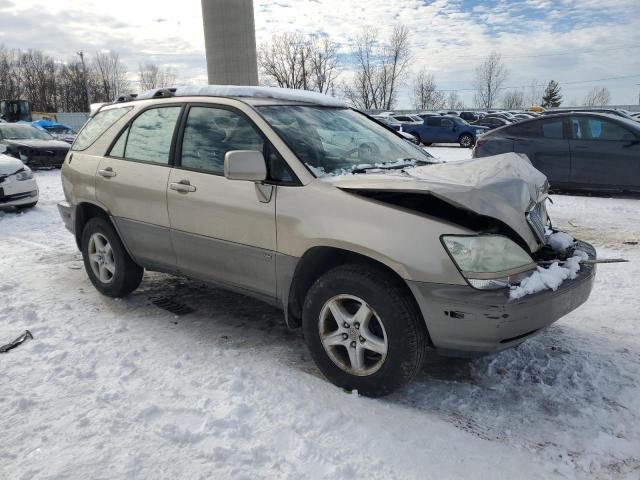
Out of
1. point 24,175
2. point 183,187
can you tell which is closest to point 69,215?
point 183,187

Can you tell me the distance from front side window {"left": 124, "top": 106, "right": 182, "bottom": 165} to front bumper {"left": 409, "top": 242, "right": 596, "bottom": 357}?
236 cm

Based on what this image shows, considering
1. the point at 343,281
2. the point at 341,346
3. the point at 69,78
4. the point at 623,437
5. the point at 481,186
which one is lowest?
the point at 623,437

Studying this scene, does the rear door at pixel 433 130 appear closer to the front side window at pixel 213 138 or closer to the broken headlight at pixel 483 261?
the front side window at pixel 213 138

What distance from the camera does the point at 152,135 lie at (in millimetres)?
4094

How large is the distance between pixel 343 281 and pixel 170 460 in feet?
4.08

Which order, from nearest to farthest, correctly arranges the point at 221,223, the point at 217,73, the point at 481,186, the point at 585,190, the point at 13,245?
the point at 481,186 → the point at 221,223 → the point at 13,245 → the point at 585,190 → the point at 217,73

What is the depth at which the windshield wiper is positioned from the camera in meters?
3.24

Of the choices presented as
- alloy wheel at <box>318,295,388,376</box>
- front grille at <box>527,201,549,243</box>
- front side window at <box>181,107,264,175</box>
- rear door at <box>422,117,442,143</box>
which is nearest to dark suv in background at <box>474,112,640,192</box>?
front grille at <box>527,201,549,243</box>

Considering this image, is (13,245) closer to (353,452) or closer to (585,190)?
(353,452)

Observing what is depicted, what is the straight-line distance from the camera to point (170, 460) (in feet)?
7.72

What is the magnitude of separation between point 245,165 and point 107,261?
7.21 ft

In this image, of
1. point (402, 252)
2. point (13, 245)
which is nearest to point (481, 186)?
point (402, 252)

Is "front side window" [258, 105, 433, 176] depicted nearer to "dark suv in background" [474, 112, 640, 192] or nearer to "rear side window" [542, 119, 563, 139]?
"dark suv in background" [474, 112, 640, 192]

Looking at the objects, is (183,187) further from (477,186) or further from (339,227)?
(477,186)
